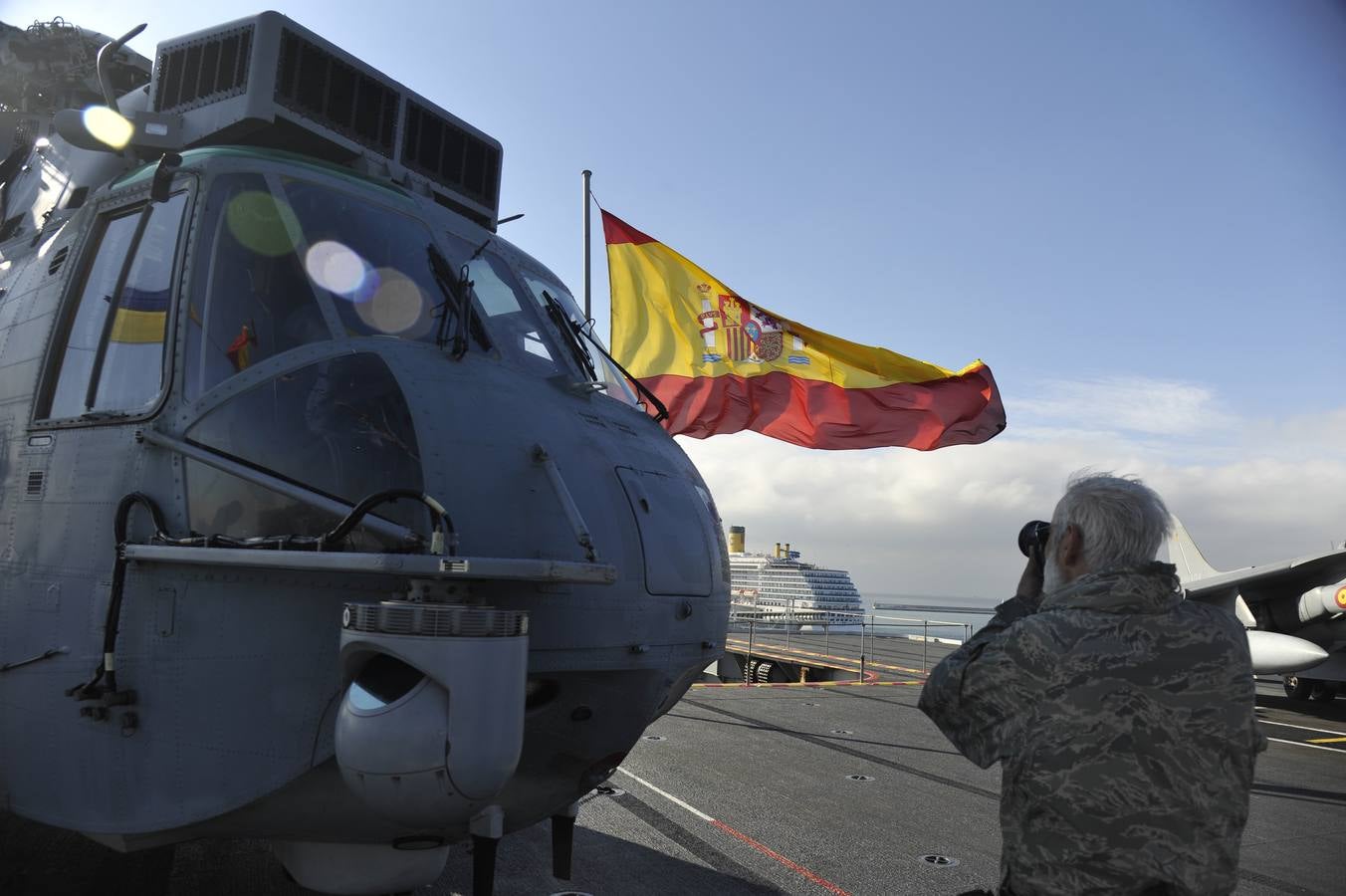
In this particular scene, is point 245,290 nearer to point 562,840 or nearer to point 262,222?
point 262,222

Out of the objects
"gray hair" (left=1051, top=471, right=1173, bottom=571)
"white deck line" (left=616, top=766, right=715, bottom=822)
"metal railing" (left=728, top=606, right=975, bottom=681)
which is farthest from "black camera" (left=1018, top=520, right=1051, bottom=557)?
"metal railing" (left=728, top=606, right=975, bottom=681)

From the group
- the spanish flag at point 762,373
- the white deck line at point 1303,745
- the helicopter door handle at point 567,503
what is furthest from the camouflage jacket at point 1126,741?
the white deck line at point 1303,745

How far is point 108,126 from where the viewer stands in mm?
3643

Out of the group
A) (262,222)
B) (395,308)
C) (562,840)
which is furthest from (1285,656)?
(262,222)

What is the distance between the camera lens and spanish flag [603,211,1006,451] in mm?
11477

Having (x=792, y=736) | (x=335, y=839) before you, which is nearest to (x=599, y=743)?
(x=335, y=839)

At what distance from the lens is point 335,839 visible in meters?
2.83

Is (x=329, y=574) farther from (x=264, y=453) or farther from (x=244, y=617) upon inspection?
(x=264, y=453)

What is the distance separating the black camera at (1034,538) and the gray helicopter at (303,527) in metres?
1.18

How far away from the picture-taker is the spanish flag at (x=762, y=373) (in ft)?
37.7

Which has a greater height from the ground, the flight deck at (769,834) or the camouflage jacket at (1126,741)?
the camouflage jacket at (1126,741)

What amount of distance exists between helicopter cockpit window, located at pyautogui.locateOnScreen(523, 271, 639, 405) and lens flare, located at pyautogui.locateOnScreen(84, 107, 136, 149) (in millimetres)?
1729

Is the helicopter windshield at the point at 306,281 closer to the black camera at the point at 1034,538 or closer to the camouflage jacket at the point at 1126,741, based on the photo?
the black camera at the point at 1034,538

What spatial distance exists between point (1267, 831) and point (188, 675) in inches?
291
